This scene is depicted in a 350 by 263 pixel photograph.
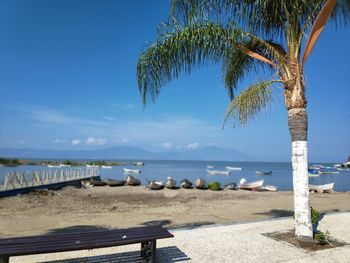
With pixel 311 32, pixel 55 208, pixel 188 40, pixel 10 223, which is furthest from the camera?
pixel 55 208

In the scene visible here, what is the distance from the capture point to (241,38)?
21.0 feet

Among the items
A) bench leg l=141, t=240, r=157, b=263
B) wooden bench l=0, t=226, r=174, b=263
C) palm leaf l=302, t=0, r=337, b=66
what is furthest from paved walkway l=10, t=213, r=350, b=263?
palm leaf l=302, t=0, r=337, b=66

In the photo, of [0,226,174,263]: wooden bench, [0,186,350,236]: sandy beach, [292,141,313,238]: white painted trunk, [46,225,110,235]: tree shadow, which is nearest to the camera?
[0,226,174,263]: wooden bench

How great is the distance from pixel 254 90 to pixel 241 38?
1.21 metres

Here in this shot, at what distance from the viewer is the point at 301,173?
5.95 meters

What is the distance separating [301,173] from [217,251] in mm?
2290

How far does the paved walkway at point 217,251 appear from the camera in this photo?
4.93 m

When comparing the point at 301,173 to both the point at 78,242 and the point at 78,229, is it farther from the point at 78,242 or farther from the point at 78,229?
the point at 78,229

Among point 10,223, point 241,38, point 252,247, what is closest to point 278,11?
point 241,38

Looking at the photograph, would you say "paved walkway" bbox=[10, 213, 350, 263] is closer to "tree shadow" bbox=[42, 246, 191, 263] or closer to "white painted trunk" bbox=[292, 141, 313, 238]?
"tree shadow" bbox=[42, 246, 191, 263]

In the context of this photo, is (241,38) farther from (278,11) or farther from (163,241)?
(163,241)

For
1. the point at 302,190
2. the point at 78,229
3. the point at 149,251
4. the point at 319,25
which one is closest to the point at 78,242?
the point at 149,251

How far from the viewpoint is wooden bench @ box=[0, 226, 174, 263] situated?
3766 millimetres

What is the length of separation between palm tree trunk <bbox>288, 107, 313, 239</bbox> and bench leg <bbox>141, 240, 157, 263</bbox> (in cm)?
317
